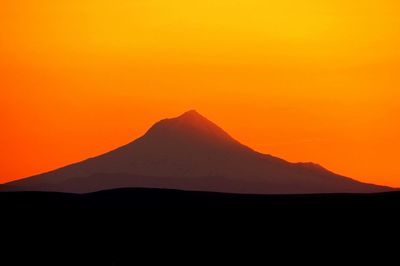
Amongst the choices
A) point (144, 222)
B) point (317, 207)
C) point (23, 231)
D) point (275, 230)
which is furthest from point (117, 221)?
point (317, 207)

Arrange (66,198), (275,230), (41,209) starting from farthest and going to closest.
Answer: (66,198) → (41,209) → (275,230)

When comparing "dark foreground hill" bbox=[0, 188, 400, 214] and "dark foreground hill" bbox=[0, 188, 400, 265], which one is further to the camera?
"dark foreground hill" bbox=[0, 188, 400, 214]

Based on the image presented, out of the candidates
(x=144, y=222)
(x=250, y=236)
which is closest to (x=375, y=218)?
(x=250, y=236)

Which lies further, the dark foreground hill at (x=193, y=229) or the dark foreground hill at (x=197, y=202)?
the dark foreground hill at (x=197, y=202)

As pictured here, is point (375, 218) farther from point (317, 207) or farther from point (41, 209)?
point (41, 209)

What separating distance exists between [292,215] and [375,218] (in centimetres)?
367

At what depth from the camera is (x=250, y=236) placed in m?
42.5

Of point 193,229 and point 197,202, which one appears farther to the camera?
point 197,202

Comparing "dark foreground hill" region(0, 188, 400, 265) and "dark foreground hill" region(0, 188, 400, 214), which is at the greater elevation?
"dark foreground hill" region(0, 188, 400, 214)

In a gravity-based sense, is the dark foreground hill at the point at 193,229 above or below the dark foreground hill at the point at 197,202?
below

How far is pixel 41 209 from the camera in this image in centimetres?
5038

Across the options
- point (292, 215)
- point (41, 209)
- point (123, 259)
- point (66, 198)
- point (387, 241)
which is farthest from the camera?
point (66, 198)

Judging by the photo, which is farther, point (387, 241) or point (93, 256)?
point (387, 241)

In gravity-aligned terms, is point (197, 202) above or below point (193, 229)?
above
